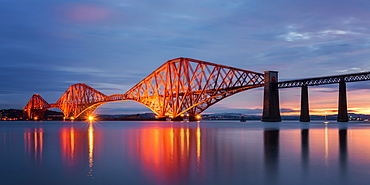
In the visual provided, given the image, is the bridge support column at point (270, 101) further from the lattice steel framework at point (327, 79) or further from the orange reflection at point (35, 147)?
the orange reflection at point (35, 147)

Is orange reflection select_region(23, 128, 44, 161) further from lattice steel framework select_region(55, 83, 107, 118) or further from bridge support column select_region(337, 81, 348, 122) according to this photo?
lattice steel framework select_region(55, 83, 107, 118)

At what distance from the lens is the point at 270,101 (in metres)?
89.6

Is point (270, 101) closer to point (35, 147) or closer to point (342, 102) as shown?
point (342, 102)

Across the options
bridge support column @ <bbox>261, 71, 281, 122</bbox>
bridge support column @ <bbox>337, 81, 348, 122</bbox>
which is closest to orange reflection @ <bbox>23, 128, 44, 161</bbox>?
bridge support column @ <bbox>337, 81, 348, 122</bbox>

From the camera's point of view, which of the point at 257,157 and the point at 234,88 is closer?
the point at 257,157

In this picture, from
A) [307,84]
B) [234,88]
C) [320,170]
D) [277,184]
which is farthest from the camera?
[234,88]

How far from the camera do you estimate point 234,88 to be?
104 meters

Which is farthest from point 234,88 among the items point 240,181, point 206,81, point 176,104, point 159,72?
point 240,181

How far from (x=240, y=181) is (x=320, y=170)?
4616 mm

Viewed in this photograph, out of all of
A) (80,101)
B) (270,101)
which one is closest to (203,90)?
(270,101)

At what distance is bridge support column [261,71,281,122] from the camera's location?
89.8m

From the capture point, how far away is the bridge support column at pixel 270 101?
89.8 m

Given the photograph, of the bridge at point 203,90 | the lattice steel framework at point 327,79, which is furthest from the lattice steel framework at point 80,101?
the lattice steel framework at point 327,79

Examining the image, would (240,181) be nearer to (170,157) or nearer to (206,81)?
(170,157)
